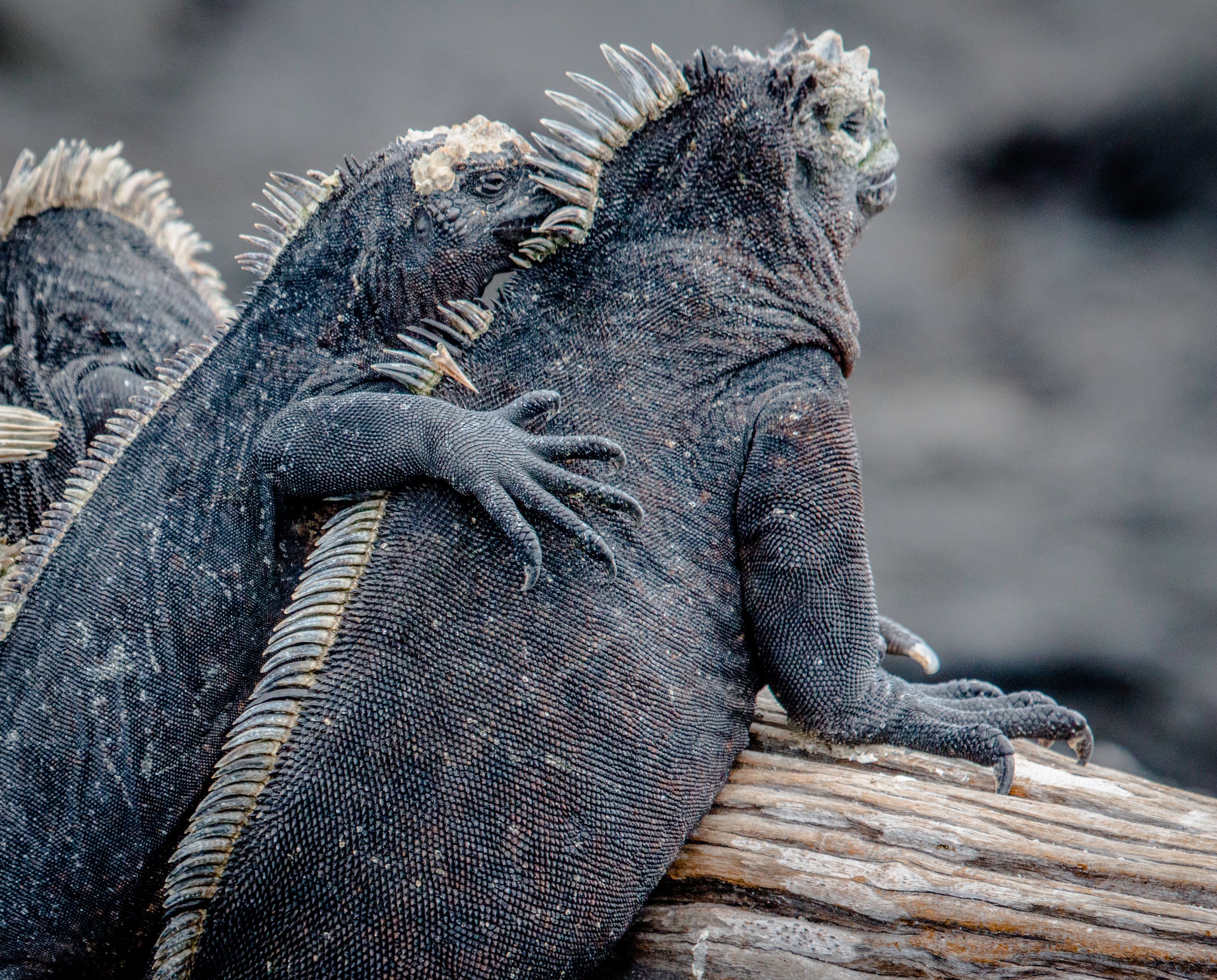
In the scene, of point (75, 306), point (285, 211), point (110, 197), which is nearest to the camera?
point (285, 211)

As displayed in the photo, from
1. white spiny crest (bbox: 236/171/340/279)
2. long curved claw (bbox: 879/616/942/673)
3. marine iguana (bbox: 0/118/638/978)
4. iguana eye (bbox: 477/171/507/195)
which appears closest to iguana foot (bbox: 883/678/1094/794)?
long curved claw (bbox: 879/616/942/673)

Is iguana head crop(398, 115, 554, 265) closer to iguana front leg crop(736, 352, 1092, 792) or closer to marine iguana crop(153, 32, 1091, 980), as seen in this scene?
marine iguana crop(153, 32, 1091, 980)

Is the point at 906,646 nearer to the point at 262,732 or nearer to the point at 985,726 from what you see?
the point at 985,726

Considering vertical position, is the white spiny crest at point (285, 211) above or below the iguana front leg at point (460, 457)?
above

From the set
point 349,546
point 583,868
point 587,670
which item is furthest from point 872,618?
point 349,546

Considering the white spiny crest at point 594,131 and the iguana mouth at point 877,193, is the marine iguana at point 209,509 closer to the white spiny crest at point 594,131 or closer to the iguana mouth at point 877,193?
the white spiny crest at point 594,131

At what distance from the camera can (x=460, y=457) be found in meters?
1.98

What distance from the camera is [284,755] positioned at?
189 cm

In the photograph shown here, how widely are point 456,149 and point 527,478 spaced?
4.55 ft

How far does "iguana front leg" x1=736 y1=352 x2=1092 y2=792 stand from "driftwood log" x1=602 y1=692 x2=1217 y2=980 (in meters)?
0.15

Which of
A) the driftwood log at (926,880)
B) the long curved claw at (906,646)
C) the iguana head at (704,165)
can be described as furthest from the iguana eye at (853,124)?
the driftwood log at (926,880)

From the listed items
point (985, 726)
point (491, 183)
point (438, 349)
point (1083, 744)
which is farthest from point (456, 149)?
point (1083, 744)

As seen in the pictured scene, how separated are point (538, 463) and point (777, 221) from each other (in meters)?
0.98

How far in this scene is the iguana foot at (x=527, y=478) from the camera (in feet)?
6.26
